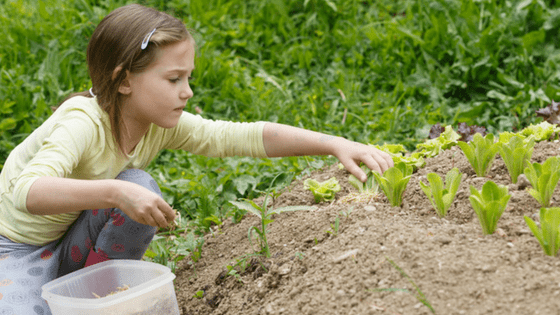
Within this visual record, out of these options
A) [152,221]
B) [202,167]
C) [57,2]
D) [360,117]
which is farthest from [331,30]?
[152,221]

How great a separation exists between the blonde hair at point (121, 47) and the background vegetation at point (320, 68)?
1092 mm

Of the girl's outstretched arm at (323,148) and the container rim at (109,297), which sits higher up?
the girl's outstretched arm at (323,148)

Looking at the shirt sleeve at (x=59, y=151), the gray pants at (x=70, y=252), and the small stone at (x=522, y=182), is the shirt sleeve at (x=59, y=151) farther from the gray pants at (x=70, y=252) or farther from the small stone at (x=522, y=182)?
the small stone at (x=522, y=182)

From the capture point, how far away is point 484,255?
5.29 ft

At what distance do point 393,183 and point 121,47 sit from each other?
118cm

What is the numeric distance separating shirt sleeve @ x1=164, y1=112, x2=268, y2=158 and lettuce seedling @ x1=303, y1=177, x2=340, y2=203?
0.30 m

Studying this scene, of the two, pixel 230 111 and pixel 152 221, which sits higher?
pixel 152 221

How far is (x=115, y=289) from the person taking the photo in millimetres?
2160

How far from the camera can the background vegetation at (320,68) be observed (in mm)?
3746

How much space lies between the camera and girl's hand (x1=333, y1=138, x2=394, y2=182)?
2.32 meters

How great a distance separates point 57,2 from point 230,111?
6.55 ft

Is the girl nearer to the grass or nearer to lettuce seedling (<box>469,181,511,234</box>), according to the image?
lettuce seedling (<box>469,181,511,234</box>)

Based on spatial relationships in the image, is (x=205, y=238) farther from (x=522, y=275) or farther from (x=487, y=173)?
(x=522, y=275)

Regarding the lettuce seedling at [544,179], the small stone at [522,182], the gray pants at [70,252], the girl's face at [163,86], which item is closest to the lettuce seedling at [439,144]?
the small stone at [522,182]
